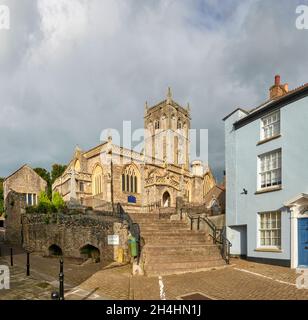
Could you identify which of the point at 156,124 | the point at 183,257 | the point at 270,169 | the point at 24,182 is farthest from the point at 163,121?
the point at 183,257

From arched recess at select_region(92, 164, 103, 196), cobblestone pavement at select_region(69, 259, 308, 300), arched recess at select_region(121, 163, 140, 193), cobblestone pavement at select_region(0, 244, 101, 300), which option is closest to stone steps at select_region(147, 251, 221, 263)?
cobblestone pavement at select_region(69, 259, 308, 300)

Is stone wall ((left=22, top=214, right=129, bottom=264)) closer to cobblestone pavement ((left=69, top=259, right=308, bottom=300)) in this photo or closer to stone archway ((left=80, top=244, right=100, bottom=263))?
stone archway ((left=80, top=244, right=100, bottom=263))

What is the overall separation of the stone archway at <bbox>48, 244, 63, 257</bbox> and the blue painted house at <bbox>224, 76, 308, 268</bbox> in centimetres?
1174

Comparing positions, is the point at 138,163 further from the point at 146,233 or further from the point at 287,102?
the point at 287,102

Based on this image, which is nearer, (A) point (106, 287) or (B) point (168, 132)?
(A) point (106, 287)

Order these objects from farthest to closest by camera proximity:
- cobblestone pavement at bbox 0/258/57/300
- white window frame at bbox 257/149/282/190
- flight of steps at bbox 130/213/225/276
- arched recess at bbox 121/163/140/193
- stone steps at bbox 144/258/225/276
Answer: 1. arched recess at bbox 121/163/140/193
2. white window frame at bbox 257/149/282/190
3. flight of steps at bbox 130/213/225/276
4. stone steps at bbox 144/258/225/276
5. cobblestone pavement at bbox 0/258/57/300

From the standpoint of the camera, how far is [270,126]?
14023mm

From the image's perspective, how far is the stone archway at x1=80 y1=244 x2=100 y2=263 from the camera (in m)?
15.7

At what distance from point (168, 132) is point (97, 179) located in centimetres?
2124

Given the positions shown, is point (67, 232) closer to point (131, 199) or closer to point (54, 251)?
point (54, 251)

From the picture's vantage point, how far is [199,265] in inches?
459

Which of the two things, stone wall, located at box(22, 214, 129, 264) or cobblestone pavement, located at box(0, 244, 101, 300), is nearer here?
cobblestone pavement, located at box(0, 244, 101, 300)

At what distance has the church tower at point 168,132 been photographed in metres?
52.7
